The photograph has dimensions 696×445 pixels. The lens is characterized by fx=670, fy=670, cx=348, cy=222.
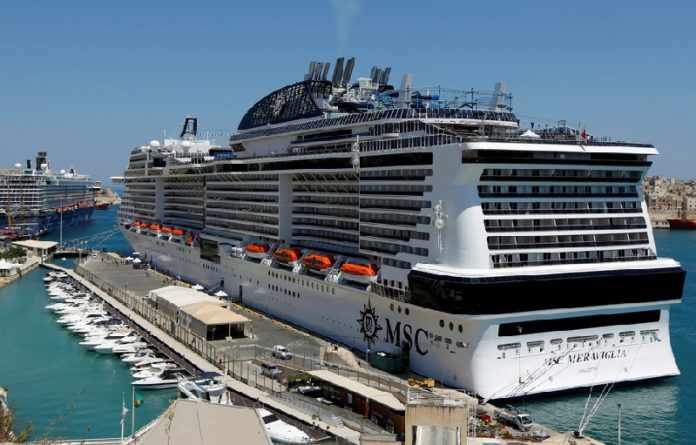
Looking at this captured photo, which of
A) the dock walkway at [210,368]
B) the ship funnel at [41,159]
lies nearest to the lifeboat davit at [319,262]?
the dock walkway at [210,368]

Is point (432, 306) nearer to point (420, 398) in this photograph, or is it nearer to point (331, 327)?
point (420, 398)

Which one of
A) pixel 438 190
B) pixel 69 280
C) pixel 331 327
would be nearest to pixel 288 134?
pixel 331 327

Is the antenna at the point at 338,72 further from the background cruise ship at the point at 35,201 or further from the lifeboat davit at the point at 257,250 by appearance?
the background cruise ship at the point at 35,201

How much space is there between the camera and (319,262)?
139 ft

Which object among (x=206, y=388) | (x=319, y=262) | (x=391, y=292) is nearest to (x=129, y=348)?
(x=206, y=388)

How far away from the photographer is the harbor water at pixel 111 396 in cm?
3014

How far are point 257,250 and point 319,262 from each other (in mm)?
9589

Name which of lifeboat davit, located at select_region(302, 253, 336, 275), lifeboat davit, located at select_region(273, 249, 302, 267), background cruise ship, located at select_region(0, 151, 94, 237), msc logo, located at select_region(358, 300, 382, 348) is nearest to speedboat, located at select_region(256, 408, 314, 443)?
msc logo, located at select_region(358, 300, 382, 348)

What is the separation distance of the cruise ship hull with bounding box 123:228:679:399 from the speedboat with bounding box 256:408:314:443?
26.3 feet

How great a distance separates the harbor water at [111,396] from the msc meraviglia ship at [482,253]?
4.01ft

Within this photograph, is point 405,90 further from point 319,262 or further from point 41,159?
point 41,159

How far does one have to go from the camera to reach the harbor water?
98.9 feet

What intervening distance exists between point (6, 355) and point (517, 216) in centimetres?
3446

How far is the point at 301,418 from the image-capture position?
30.0 metres
